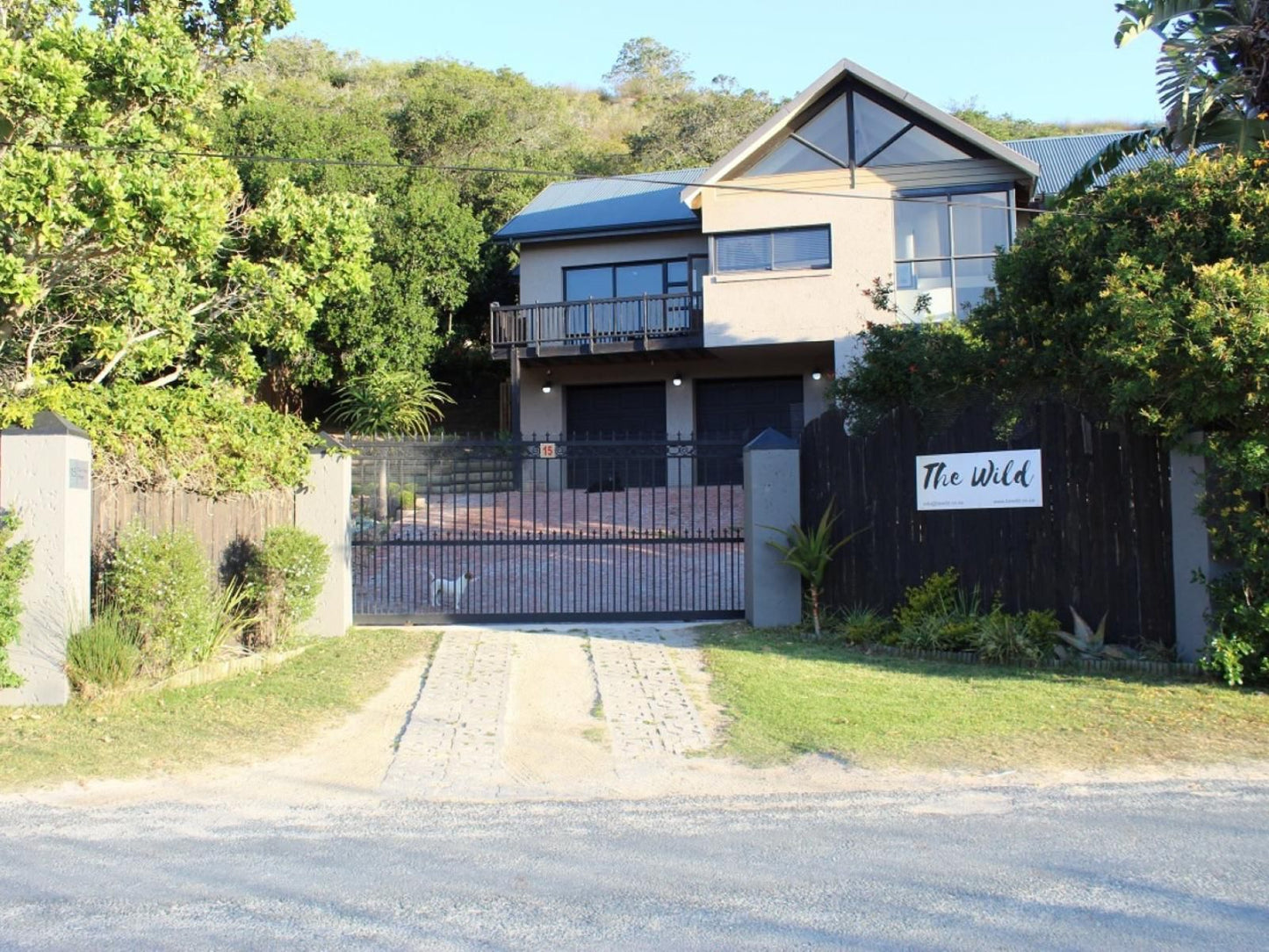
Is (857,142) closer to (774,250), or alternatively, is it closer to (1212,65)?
(774,250)

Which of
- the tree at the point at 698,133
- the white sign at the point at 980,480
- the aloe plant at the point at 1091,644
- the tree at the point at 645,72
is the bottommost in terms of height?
the aloe plant at the point at 1091,644

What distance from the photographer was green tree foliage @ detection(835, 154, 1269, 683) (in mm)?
7875

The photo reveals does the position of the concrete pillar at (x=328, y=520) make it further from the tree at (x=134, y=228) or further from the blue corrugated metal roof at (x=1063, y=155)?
the blue corrugated metal roof at (x=1063, y=155)

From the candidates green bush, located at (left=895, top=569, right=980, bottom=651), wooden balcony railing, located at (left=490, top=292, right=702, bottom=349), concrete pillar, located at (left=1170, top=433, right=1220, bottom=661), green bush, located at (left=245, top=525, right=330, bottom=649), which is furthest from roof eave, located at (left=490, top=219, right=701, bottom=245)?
concrete pillar, located at (left=1170, top=433, right=1220, bottom=661)

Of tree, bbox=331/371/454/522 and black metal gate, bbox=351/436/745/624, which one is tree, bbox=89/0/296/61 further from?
tree, bbox=331/371/454/522

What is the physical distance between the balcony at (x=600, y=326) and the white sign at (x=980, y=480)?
12454mm

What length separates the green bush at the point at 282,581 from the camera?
1034cm

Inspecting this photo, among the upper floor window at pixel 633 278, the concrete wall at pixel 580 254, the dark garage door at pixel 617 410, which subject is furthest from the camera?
the dark garage door at pixel 617 410

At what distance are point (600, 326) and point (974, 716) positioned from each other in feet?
55.9

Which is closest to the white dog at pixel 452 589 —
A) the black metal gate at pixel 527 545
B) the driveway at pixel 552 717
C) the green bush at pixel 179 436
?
the black metal gate at pixel 527 545

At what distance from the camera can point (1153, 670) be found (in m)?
8.98

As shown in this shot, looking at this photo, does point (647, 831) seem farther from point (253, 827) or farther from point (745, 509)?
point (745, 509)

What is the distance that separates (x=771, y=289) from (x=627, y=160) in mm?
21338

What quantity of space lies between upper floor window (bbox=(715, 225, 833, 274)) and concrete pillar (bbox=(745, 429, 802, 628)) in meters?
10.9
